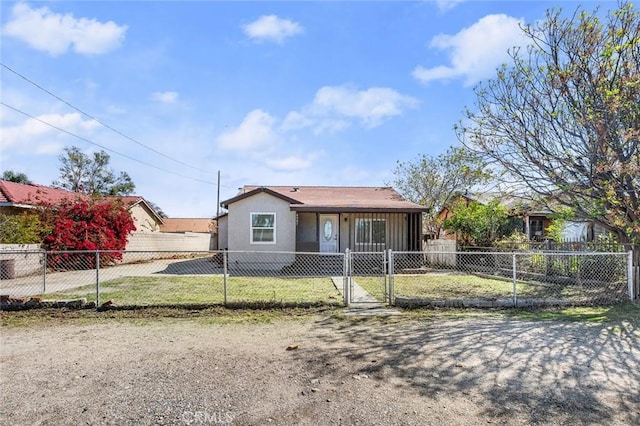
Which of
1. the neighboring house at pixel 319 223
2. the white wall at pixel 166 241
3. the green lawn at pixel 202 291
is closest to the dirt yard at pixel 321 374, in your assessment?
the green lawn at pixel 202 291

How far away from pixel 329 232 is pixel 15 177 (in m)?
39.6

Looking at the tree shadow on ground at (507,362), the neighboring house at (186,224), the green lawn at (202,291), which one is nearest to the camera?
the tree shadow on ground at (507,362)

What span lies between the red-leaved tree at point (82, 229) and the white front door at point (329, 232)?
28.4 ft

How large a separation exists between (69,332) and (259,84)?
1056 centimetres

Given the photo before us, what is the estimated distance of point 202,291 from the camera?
10.2m

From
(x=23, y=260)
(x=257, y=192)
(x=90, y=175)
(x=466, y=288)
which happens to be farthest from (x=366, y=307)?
(x=90, y=175)

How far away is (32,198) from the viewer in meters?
18.8

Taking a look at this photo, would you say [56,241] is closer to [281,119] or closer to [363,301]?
[281,119]

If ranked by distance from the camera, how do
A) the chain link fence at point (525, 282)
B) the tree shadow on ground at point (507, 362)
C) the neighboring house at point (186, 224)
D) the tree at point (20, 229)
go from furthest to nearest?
the neighboring house at point (186, 224) < the tree at point (20, 229) < the chain link fence at point (525, 282) < the tree shadow on ground at point (507, 362)

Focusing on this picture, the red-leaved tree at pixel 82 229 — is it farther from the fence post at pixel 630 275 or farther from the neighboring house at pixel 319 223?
the fence post at pixel 630 275

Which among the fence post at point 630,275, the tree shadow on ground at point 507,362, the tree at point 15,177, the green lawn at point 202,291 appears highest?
the tree at point 15,177

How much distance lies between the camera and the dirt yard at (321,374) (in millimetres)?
3494

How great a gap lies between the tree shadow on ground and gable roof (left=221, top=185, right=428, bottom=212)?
366 inches

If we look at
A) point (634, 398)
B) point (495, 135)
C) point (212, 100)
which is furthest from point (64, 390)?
point (212, 100)
